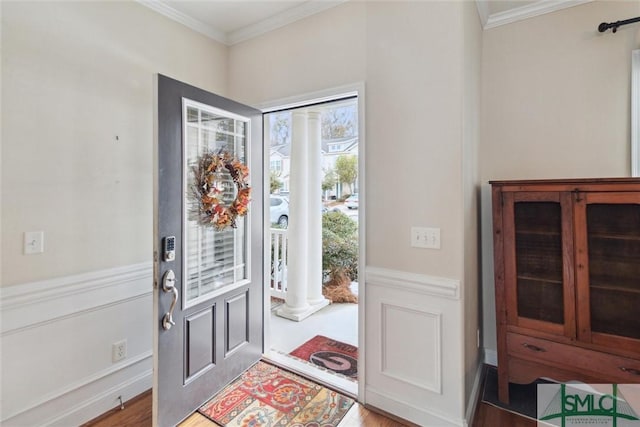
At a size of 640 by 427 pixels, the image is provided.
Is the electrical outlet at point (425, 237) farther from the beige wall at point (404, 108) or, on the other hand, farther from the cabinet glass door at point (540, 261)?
the cabinet glass door at point (540, 261)

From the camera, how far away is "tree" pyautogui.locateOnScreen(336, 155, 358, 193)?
4.70 meters

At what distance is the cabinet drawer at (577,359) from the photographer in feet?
5.35

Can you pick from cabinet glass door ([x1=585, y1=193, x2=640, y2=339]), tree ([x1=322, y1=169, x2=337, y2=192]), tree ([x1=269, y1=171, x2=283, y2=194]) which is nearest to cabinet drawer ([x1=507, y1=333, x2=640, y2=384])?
cabinet glass door ([x1=585, y1=193, x2=640, y2=339])

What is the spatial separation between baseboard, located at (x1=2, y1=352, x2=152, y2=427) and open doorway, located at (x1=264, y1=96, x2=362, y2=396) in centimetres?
96

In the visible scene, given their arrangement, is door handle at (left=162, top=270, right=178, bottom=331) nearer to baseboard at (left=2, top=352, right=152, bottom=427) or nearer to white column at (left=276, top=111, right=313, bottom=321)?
baseboard at (left=2, top=352, right=152, bottom=427)

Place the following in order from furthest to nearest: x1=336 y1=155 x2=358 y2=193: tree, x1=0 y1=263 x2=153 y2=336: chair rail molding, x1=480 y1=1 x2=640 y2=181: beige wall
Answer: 1. x1=336 y1=155 x2=358 y2=193: tree
2. x1=480 y1=1 x2=640 y2=181: beige wall
3. x1=0 y1=263 x2=153 y2=336: chair rail molding

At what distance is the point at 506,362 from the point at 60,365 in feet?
8.91

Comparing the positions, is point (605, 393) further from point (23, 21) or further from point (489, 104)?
point (23, 21)

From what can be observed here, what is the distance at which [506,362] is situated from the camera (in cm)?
194

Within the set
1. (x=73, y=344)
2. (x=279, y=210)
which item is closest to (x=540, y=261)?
(x=73, y=344)

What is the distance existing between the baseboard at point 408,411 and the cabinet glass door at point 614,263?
3.26 ft

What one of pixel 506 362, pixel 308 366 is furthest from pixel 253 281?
pixel 506 362

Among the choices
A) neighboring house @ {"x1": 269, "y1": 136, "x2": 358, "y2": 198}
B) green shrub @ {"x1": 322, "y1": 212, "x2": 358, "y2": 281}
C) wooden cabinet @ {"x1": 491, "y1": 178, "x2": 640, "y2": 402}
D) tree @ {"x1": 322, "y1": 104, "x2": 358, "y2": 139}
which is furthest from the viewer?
green shrub @ {"x1": 322, "y1": 212, "x2": 358, "y2": 281}

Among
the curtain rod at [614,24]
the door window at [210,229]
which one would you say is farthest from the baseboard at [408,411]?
the curtain rod at [614,24]
